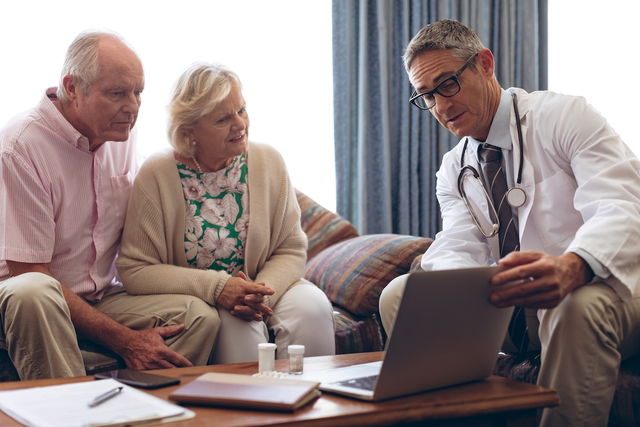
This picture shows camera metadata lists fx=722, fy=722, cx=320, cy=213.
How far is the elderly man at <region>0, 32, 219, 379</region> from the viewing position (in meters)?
1.87

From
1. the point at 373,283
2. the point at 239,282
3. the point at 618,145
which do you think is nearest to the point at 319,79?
the point at 373,283

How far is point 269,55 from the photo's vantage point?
3283mm

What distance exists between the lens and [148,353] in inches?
73.3

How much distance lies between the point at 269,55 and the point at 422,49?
1435mm

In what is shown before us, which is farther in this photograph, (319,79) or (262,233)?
(319,79)

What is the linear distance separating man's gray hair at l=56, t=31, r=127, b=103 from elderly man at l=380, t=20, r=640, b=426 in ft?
2.86

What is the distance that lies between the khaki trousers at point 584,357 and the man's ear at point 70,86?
111 centimetres

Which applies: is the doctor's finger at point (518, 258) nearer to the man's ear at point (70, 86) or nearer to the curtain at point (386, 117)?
the man's ear at point (70, 86)

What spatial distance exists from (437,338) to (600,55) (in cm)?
316

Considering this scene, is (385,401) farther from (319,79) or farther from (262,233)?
(319,79)

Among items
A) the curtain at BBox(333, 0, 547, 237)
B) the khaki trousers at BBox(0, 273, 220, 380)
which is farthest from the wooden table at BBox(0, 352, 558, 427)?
the curtain at BBox(333, 0, 547, 237)

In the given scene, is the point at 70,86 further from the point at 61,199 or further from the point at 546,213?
the point at 546,213

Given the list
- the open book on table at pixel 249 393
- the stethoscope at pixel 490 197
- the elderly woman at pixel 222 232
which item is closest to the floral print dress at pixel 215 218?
the elderly woman at pixel 222 232

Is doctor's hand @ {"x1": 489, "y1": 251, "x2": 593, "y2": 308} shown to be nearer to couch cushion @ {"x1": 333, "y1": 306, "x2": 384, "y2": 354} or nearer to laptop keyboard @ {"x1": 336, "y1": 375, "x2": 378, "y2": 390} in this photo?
laptop keyboard @ {"x1": 336, "y1": 375, "x2": 378, "y2": 390}
